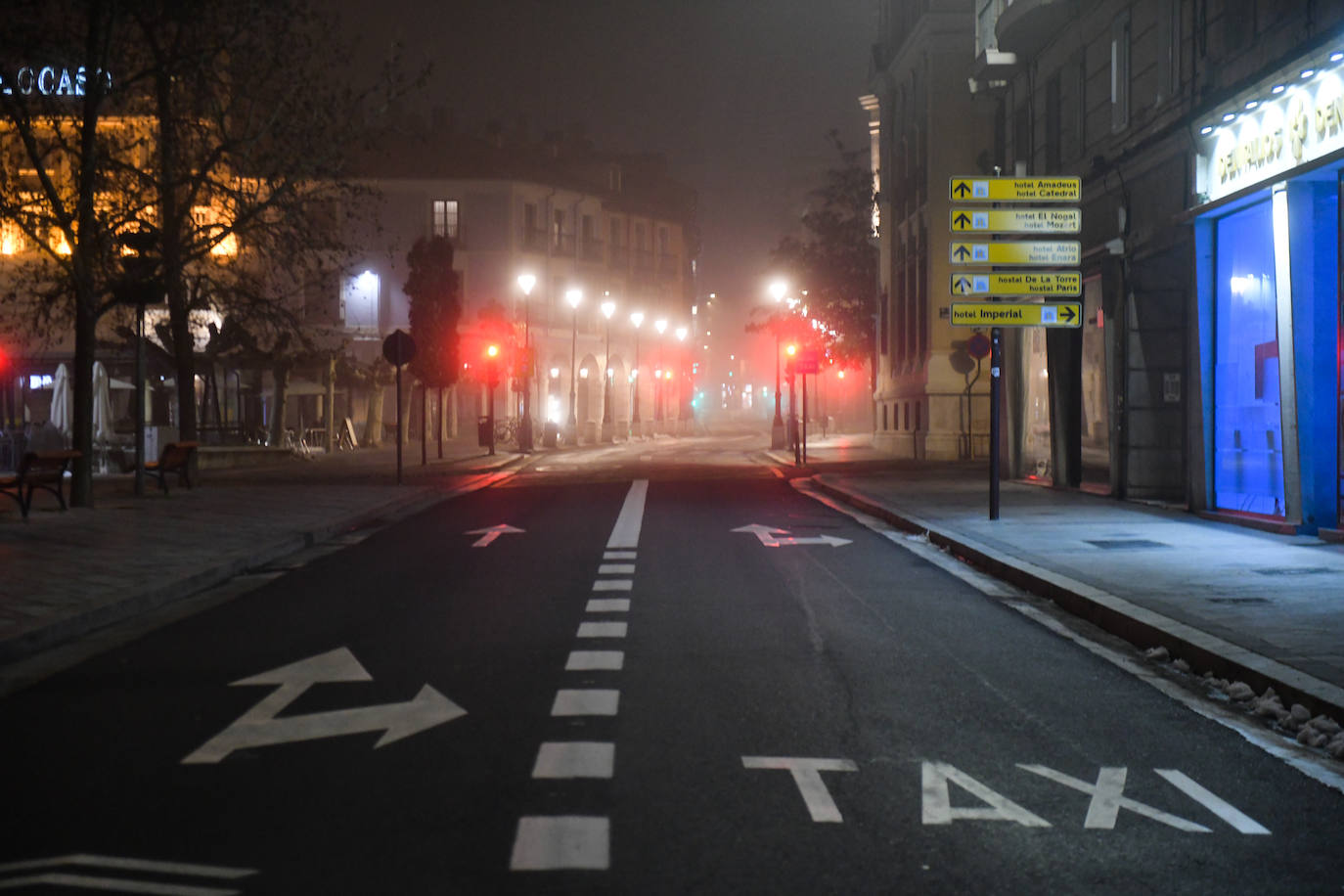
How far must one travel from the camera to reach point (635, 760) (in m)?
5.91

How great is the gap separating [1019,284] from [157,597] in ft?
38.9

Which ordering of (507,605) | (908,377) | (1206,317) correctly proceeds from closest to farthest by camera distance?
(507,605)
(1206,317)
(908,377)

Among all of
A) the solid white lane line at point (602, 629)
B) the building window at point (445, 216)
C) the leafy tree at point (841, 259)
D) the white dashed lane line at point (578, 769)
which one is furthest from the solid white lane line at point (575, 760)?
the building window at point (445, 216)

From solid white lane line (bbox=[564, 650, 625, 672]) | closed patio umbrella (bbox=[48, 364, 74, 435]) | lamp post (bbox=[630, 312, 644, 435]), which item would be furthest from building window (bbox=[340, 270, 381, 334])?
solid white lane line (bbox=[564, 650, 625, 672])

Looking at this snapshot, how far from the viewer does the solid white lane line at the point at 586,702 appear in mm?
6855

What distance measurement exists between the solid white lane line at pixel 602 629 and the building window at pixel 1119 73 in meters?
14.8

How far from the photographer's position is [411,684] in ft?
25.1

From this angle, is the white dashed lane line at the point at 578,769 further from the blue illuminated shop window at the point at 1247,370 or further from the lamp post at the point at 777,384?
the lamp post at the point at 777,384

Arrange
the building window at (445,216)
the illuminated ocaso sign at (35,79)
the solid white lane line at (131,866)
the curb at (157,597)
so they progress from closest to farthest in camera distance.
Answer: the solid white lane line at (131,866), the curb at (157,597), the illuminated ocaso sign at (35,79), the building window at (445,216)

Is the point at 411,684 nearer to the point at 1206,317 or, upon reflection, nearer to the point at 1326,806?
the point at 1326,806

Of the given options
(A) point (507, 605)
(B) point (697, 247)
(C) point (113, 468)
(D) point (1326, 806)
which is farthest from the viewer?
(B) point (697, 247)

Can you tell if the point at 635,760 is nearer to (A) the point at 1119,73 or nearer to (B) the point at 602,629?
(B) the point at 602,629

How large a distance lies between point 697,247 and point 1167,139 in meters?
118

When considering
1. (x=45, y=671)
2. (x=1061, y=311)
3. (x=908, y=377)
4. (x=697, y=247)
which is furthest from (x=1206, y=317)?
(x=697, y=247)
